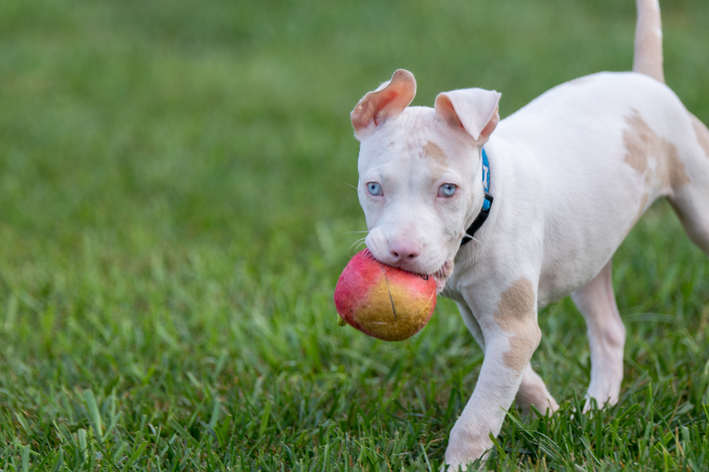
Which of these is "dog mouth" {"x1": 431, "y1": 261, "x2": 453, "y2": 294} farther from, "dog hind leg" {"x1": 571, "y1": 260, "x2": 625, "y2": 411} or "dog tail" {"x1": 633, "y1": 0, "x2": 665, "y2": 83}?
"dog tail" {"x1": 633, "y1": 0, "x2": 665, "y2": 83}

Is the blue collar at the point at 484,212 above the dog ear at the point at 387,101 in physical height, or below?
below

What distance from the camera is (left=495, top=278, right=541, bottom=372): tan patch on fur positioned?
95.8 inches

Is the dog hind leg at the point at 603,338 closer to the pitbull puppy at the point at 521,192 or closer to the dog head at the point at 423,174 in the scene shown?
the pitbull puppy at the point at 521,192

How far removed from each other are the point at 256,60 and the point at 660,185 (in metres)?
7.20

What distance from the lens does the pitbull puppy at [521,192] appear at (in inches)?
86.5

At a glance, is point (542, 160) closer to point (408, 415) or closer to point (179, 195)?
point (408, 415)

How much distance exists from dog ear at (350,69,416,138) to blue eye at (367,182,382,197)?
256 mm

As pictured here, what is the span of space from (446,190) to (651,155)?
1176mm

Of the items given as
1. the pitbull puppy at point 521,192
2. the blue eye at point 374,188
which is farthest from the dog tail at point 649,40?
the blue eye at point 374,188

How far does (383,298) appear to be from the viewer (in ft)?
7.30

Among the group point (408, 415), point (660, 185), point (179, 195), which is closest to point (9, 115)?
point (179, 195)

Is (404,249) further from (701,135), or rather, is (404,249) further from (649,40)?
(649,40)

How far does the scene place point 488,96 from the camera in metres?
2.24

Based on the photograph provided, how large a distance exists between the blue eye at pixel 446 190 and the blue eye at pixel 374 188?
19cm
